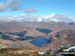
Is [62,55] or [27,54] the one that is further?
[62,55]

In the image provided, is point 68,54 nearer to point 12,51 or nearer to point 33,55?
point 33,55

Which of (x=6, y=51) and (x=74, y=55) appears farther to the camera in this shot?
(x=74, y=55)

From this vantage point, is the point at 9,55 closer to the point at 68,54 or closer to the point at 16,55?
the point at 16,55

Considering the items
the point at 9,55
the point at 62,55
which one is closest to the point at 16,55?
the point at 9,55

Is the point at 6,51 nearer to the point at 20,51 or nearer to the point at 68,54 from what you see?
the point at 20,51

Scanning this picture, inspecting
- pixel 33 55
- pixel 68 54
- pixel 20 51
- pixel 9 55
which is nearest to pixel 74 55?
pixel 68 54

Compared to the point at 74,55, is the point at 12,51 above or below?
above

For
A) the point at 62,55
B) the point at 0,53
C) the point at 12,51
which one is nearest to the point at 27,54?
the point at 12,51

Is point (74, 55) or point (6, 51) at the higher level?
point (6, 51)
